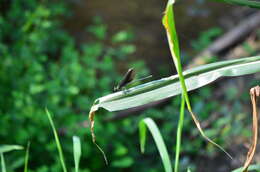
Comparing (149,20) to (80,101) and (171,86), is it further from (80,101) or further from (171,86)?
(171,86)

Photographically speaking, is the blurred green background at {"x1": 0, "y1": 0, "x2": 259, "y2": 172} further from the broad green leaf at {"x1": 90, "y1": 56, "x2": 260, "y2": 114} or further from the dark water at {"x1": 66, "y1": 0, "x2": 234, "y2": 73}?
the broad green leaf at {"x1": 90, "y1": 56, "x2": 260, "y2": 114}

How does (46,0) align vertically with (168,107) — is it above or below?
above

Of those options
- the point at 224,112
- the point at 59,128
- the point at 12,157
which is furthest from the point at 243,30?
the point at 12,157

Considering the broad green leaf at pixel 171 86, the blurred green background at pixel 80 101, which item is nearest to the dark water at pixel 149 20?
the blurred green background at pixel 80 101

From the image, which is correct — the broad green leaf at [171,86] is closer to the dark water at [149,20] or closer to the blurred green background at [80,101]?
the blurred green background at [80,101]

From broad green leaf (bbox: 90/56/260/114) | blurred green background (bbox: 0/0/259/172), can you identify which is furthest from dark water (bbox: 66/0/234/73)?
broad green leaf (bbox: 90/56/260/114)

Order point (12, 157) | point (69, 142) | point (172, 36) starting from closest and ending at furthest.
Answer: point (172, 36), point (12, 157), point (69, 142)

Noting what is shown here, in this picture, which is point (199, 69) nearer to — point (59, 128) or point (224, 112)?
point (59, 128)
